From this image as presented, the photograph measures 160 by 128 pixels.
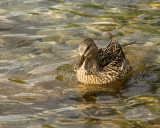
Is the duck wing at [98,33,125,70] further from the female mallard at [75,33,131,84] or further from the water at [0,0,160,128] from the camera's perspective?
the water at [0,0,160,128]

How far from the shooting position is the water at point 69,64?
654cm

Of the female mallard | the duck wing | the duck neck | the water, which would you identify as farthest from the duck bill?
the duck wing

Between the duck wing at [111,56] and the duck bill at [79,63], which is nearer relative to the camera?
the duck bill at [79,63]

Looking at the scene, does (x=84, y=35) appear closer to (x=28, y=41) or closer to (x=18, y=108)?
(x=28, y=41)

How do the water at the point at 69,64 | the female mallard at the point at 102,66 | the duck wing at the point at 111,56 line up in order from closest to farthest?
the water at the point at 69,64
the female mallard at the point at 102,66
the duck wing at the point at 111,56

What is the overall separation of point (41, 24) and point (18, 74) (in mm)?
3672

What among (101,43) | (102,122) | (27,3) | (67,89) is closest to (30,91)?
(67,89)

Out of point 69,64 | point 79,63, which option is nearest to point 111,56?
point 69,64

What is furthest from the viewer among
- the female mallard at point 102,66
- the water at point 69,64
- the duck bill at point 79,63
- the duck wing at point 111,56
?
the duck wing at point 111,56

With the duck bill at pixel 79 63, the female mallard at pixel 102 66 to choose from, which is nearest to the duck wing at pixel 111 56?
the female mallard at pixel 102 66

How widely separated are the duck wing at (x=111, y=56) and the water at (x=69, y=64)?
493 mm

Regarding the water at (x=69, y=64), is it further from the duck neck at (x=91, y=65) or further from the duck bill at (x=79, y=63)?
the duck bill at (x=79, y=63)

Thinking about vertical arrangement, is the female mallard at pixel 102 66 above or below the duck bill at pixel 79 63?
below

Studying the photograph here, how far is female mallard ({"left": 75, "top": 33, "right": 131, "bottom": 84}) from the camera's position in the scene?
832 cm
